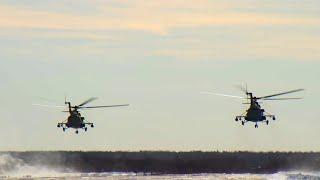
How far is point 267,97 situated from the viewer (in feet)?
563

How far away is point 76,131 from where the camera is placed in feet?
581

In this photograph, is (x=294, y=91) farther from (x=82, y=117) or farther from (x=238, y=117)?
(x=82, y=117)

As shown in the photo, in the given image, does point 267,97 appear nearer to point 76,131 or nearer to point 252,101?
point 252,101

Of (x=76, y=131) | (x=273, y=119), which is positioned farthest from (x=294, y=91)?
(x=76, y=131)

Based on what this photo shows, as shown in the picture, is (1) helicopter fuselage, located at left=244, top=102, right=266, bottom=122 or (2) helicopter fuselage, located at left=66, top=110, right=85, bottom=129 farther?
(2) helicopter fuselage, located at left=66, top=110, right=85, bottom=129

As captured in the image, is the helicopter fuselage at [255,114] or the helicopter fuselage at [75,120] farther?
the helicopter fuselage at [75,120]

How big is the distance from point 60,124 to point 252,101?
21.3 metres

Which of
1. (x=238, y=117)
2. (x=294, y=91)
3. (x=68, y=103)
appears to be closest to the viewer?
(x=294, y=91)

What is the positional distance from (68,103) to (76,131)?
10.0m

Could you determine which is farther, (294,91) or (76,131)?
(76,131)

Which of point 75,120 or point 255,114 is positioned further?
point 75,120

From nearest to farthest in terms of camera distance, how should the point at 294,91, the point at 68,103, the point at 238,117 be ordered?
the point at 294,91
the point at 238,117
the point at 68,103

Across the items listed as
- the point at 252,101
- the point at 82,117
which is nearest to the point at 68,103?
the point at 82,117

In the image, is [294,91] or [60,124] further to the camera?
[60,124]
